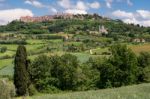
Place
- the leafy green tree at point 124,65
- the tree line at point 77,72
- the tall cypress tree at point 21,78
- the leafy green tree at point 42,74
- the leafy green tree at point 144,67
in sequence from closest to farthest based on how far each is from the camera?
the tall cypress tree at point 21,78
the tree line at point 77,72
the leafy green tree at point 124,65
the leafy green tree at point 144,67
the leafy green tree at point 42,74

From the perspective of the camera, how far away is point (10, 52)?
143 meters

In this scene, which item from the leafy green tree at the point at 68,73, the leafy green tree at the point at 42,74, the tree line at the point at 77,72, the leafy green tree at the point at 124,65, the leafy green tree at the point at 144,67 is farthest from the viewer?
the leafy green tree at the point at 42,74

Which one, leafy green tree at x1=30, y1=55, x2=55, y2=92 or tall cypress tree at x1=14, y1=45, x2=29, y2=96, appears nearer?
tall cypress tree at x1=14, y1=45, x2=29, y2=96

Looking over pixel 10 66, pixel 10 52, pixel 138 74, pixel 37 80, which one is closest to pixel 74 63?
pixel 37 80

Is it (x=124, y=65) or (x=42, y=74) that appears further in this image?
(x=42, y=74)

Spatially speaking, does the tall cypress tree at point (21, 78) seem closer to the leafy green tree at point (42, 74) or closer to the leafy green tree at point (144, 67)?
the leafy green tree at point (42, 74)

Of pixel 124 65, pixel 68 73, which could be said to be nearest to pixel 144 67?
pixel 124 65

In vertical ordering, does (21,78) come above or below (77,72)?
above

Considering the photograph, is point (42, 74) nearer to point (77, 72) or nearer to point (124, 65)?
point (77, 72)

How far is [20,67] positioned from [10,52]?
216ft

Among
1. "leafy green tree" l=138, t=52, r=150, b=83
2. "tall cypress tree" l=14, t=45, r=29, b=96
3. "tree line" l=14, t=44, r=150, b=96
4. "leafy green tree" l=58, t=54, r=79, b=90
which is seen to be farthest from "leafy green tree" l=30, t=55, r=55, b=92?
"leafy green tree" l=138, t=52, r=150, b=83

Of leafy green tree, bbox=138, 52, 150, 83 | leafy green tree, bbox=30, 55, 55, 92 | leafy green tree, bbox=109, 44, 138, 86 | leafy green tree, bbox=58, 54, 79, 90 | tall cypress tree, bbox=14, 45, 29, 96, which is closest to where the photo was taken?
tall cypress tree, bbox=14, 45, 29, 96

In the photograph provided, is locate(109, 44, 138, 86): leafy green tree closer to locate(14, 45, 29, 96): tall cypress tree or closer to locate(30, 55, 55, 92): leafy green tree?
locate(30, 55, 55, 92): leafy green tree

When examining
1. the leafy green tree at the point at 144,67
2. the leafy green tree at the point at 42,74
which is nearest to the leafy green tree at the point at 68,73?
the leafy green tree at the point at 42,74
